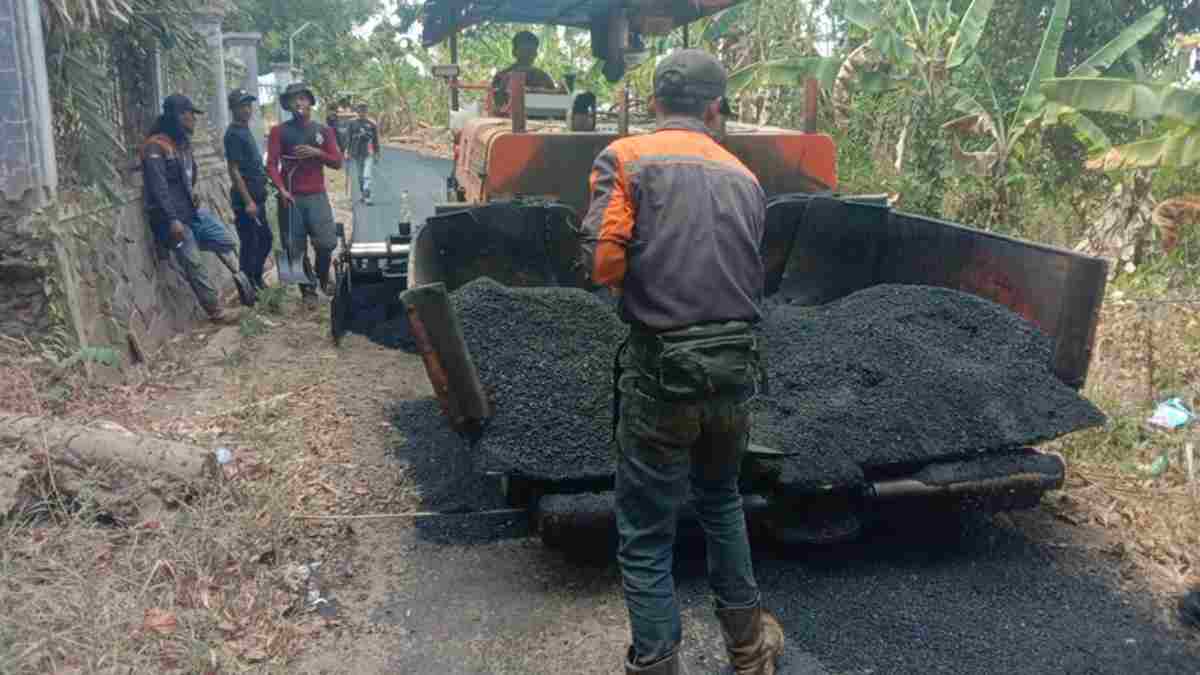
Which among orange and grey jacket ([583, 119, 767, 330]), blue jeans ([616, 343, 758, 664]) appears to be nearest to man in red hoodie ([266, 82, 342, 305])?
orange and grey jacket ([583, 119, 767, 330])

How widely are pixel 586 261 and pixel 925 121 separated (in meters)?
7.63

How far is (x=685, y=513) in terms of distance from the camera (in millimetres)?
3451

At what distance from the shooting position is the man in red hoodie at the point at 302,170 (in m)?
7.57

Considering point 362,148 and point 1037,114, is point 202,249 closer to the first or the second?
point 362,148

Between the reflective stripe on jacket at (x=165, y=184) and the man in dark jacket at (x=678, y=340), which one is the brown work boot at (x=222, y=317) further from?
the man in dark jacket at (x=678, y=340)

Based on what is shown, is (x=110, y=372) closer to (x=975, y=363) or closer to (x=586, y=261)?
(x=586, y=261)

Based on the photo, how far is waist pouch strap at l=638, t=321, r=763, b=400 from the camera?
264 cm

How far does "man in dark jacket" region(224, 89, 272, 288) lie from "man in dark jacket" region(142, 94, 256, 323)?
0.39 m

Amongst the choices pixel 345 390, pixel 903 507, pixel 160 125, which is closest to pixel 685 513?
pixel 903 507

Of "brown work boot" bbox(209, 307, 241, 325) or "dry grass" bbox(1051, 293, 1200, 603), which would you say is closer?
"dry grass" bbox(1051, 293, 1200, 603)

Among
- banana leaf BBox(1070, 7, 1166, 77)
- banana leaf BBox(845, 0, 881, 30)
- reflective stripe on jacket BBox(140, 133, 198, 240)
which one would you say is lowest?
reflective stripe on jacket BBox(140, 133, 198, 240)

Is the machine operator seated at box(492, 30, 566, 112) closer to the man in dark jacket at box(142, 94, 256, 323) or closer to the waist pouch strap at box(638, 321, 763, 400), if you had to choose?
the man in dark jacket at box(142, 94, 256, 323)

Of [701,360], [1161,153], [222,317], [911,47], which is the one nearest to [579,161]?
[701,360]

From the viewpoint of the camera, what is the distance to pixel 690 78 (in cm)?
284
